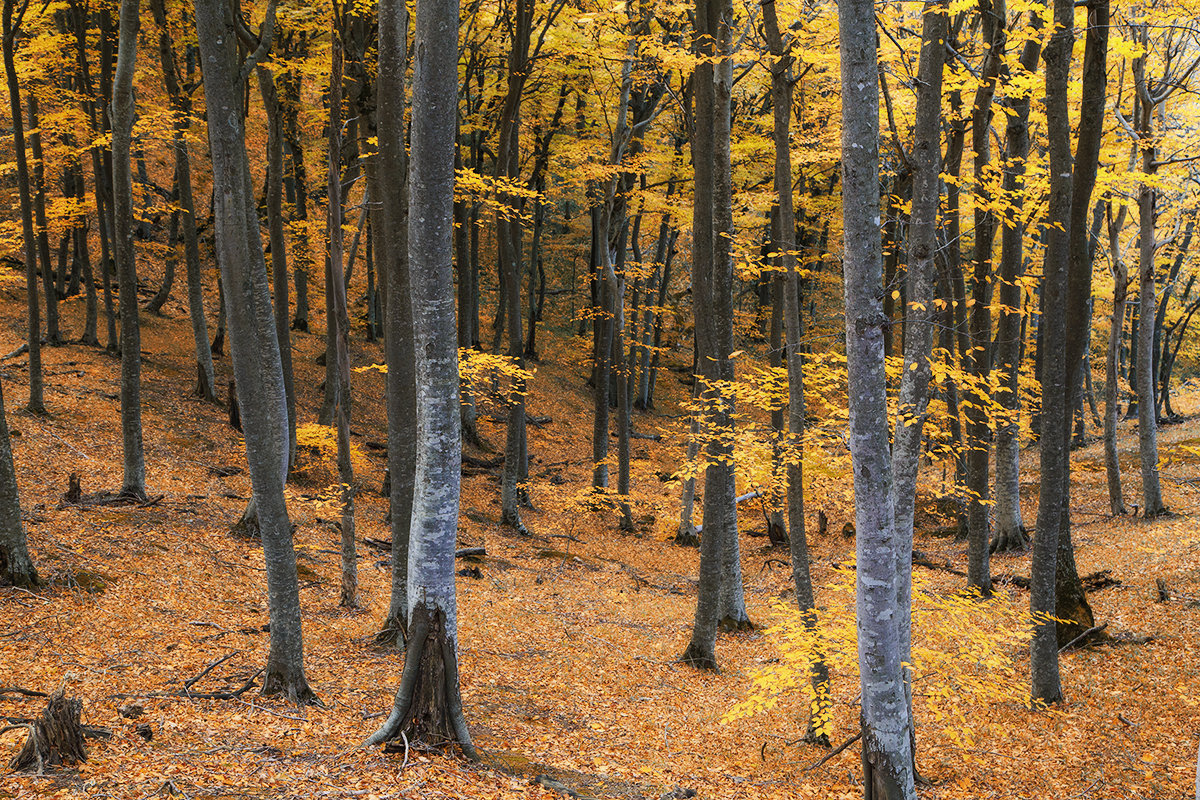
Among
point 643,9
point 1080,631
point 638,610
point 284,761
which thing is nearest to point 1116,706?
point 1080,631

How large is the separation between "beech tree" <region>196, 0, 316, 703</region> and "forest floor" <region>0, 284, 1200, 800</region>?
0.51 m

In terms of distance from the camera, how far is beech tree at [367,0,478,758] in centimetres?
514

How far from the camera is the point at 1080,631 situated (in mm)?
9305

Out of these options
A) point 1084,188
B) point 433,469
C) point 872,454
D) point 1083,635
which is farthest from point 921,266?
point 1083,635

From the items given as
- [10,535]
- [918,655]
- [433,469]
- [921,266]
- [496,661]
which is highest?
[921,266]

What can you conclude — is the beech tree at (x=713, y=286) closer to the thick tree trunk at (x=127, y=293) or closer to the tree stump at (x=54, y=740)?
the tree stump at (x=54, y=740)

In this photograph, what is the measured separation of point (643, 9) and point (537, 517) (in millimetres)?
11803

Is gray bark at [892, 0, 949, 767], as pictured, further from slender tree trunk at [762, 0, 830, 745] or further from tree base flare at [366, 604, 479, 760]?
tree base flare at [366, 604, 479, 760]

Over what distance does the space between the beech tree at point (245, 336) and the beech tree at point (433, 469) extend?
1425mm

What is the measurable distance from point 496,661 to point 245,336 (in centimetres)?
515

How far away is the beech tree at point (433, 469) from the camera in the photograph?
5137mm

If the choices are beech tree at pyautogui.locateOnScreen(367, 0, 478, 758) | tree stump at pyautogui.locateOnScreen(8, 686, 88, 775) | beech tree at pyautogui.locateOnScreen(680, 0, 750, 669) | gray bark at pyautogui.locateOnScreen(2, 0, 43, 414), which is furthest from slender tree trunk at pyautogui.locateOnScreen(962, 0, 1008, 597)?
gray bark at pyautogui.locateOnScreen(2, 0, 43, 414)

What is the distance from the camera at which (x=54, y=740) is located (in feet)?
14.7

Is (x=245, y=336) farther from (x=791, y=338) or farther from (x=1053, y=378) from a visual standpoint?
(x=1053, y=378)
